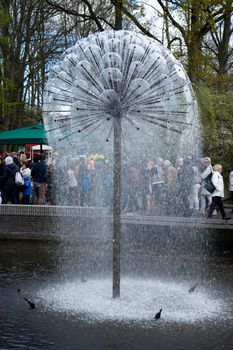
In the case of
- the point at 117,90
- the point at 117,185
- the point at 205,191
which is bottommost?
the point at 205,191

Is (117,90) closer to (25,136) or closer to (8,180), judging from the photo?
(8,180)

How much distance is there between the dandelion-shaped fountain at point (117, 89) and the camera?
873 centimetres

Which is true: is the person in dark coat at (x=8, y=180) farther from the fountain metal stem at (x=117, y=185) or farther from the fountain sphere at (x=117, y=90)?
the fountain metal stem at (x=117, y=185)

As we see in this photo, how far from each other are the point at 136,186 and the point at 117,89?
874 centimetres

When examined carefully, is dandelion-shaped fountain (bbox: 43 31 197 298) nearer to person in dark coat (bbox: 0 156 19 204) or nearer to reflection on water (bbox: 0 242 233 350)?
reflection on water (bbox: 0 242 233 350)

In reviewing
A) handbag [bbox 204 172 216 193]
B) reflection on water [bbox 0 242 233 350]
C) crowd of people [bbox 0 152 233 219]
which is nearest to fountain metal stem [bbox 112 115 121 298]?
reflection on water [bbox 0 242 233 350]

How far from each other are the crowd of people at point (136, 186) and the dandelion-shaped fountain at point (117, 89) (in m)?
6.85

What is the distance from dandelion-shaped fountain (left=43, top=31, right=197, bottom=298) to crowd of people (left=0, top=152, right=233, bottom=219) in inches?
270

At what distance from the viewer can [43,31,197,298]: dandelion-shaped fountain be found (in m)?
8.73

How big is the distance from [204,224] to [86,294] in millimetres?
5788

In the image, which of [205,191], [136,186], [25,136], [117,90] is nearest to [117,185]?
[117,90]

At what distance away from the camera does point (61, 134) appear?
30.2ft

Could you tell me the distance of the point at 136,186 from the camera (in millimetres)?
17312

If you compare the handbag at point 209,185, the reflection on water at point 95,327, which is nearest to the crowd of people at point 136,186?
the handbag at point 209,185
